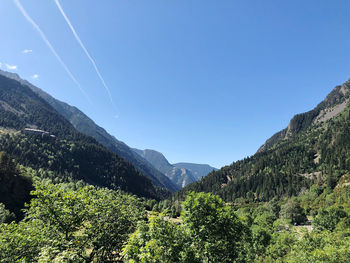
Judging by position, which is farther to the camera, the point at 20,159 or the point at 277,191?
the point at 277,191

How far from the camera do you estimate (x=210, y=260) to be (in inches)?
468

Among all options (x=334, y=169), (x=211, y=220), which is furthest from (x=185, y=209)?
(x=334, y=169)

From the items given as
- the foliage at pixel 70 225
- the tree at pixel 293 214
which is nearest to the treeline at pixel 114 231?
the foliage at pixel 70 225

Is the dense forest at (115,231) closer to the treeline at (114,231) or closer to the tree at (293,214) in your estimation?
the treeline at (114,231)

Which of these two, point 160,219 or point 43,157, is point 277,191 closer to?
point 160,219

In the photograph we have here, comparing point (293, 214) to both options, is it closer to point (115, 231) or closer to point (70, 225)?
point (115, 231)

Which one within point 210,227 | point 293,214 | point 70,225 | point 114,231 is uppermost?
point 293,214

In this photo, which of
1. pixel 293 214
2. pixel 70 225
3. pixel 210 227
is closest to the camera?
pixel 210 227

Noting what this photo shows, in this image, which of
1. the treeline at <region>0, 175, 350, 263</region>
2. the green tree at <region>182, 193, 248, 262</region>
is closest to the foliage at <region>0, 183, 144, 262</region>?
the treeline at <region>0, 175, 350, 263</region>

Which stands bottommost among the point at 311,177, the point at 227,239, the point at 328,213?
the point at 227,239

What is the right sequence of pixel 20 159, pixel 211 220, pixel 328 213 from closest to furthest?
pixel 211 220, pixel 328 213, pixel 20 159

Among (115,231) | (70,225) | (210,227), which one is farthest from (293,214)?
(70,225)

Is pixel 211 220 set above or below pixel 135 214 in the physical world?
above

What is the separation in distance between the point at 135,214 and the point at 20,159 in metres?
207
